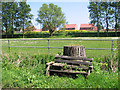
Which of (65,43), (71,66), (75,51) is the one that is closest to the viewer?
(71,66)

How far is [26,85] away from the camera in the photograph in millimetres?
3402

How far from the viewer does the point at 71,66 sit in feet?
14.0

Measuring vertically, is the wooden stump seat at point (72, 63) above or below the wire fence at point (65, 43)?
below

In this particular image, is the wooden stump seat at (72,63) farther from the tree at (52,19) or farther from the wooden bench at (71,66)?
the tree at (52,19)

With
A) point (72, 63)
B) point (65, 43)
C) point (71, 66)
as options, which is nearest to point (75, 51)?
point (72, 63)


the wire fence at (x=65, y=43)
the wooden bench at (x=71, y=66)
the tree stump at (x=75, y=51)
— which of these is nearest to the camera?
the wooden bench at (x=71, y=66)

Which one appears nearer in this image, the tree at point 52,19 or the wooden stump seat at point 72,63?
the wooden stump seat at point 72,63

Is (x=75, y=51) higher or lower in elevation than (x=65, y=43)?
lower

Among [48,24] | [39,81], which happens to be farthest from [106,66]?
[48,24]

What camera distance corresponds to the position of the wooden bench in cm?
411

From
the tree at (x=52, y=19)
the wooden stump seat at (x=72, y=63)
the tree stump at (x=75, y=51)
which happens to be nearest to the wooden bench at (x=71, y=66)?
the wooden stump seat at (x=72, y=63)

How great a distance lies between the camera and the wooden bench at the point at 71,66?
4113 millimetres

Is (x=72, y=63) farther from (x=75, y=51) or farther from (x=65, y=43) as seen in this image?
(x=65, y=43)

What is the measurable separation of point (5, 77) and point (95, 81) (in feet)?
7.00
